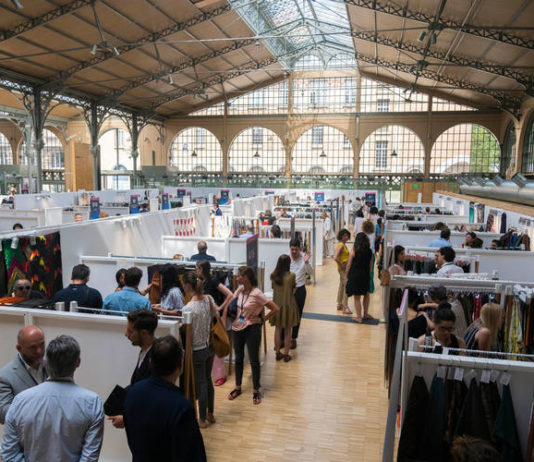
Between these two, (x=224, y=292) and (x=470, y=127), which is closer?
(x=224, y=292)

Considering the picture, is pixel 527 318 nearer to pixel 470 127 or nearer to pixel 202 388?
pixel 202 388

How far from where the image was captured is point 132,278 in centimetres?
396

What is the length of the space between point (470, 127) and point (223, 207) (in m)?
22.2

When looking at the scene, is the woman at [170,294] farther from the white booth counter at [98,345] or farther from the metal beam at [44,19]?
the metal beam at [44,19]

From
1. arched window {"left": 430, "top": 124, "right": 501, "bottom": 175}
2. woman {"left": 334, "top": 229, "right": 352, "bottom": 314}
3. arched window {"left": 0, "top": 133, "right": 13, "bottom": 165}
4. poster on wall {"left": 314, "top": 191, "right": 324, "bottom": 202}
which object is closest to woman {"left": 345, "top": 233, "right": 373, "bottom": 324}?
woman {"left": 334, "top": 229, "right": 352, "bottom": 314}

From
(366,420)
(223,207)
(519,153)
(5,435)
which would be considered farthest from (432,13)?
(5,435)

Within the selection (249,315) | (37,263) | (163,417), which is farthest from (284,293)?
(163,417)

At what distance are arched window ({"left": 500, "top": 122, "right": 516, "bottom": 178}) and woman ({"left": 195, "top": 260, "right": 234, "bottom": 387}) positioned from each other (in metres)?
27.1

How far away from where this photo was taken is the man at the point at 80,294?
422cm

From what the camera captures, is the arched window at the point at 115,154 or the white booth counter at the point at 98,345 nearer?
the white booth counter at the point at 98,345

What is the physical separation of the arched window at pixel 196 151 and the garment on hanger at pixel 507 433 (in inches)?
1245

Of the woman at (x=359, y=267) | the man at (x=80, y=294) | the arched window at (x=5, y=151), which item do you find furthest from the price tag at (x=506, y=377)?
the arched window at (x=5, y=151)

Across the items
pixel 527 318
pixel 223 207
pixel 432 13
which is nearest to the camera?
pixel 527 318

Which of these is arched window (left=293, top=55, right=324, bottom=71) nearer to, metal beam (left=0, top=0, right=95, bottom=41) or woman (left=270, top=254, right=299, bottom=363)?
metal beam (left=0, top=0, right=95, bottom=41)
